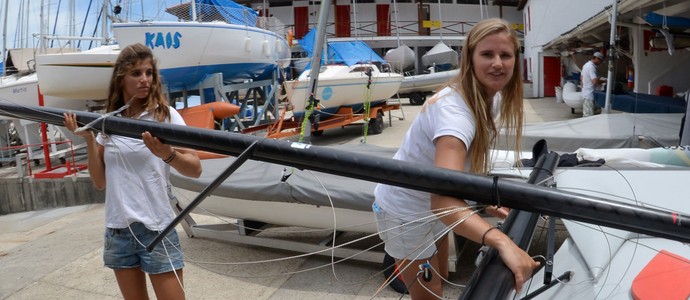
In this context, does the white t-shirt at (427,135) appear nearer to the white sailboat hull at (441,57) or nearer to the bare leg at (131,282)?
the bare leg at (131,282)

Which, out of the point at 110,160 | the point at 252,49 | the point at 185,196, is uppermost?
the point at 252,49

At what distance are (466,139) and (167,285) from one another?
142cm

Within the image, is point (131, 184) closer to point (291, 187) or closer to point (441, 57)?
point (291, 187)

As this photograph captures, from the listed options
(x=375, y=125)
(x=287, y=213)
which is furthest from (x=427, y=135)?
(x=375, y=125)

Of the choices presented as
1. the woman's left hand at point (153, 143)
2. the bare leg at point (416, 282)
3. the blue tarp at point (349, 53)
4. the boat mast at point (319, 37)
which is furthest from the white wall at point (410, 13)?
the woman's left hand at point (153, 143)

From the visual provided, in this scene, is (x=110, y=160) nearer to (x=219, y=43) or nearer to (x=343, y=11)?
(x=219, y=43)

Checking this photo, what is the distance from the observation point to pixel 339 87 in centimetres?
1054

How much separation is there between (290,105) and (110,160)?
25.3ft

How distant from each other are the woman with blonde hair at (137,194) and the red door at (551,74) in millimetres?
22586

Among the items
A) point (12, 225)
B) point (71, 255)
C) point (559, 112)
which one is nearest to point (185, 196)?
point (71, 255)

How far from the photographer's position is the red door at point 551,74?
882 inches

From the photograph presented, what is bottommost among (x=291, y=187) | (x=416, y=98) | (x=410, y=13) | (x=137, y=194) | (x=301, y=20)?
(x=416, y=98)

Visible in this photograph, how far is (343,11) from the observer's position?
1129 inches

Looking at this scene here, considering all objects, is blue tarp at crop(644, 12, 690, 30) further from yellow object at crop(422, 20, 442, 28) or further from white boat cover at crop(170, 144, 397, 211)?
yellow object at crop(422, 20, 442, 28)
